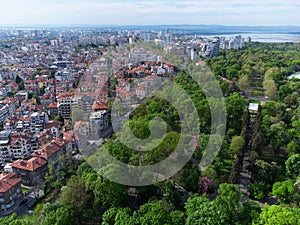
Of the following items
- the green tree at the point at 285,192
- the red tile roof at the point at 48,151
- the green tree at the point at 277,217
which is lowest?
the red tile roof at the point at 48,151

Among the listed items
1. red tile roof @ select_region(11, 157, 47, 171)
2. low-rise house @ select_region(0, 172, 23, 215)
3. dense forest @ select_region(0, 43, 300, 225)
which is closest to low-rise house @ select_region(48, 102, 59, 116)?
dense forest @ select_region(0, 43, 300, 225)

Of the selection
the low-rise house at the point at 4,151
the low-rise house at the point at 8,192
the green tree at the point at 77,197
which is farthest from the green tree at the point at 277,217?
the low-rise house at the point at 4,151

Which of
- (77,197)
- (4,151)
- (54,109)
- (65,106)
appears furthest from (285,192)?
(54,109)

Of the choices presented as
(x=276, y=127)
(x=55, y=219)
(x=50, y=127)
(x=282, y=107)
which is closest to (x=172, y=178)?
(x=55, y=219)

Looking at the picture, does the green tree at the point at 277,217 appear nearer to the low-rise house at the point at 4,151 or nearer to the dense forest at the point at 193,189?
the dense forest at the point at 193,189

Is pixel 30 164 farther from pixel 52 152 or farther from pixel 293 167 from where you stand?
pixel 293 167

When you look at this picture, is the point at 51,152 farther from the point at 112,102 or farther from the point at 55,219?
the point at 112,102
